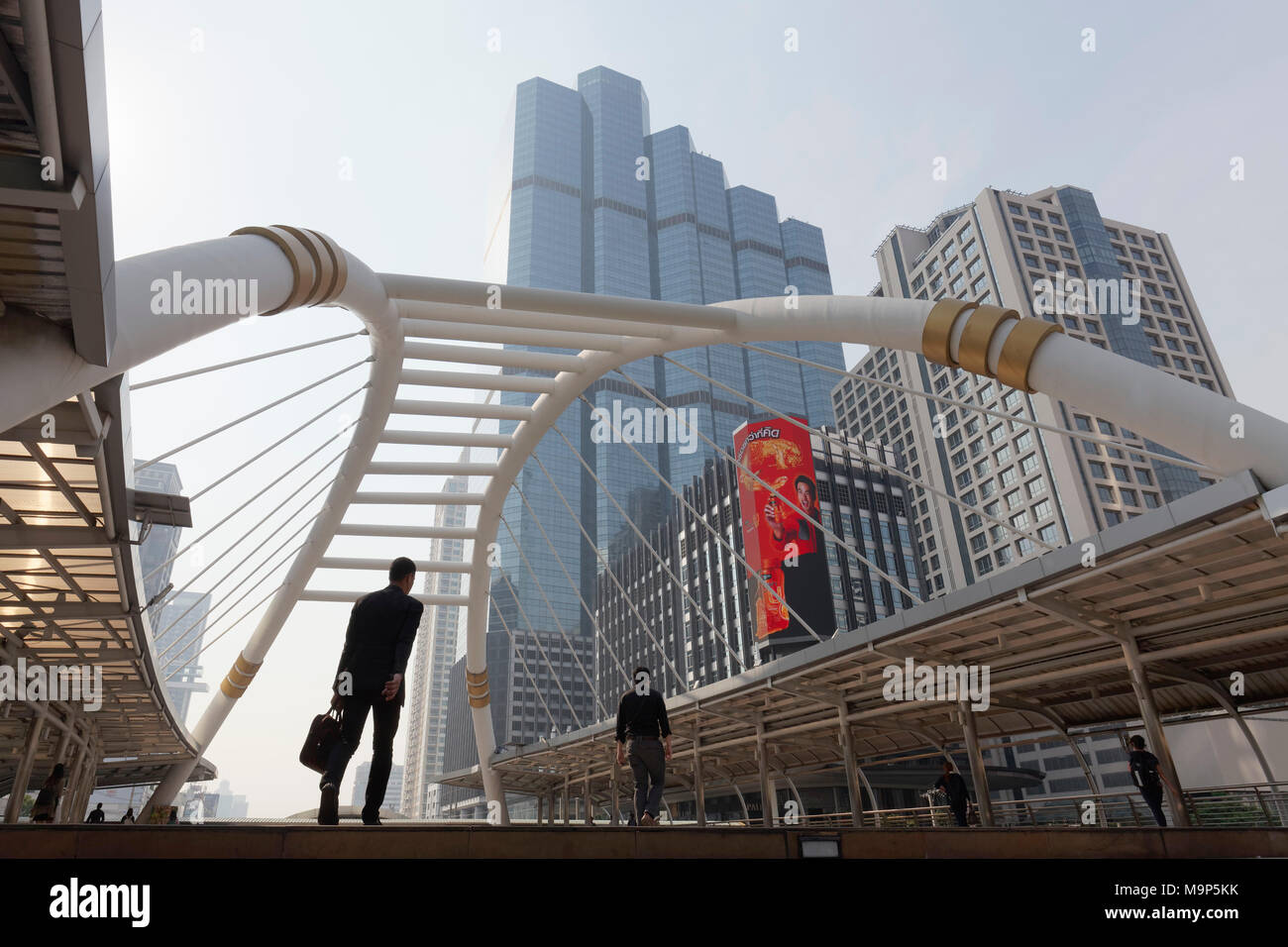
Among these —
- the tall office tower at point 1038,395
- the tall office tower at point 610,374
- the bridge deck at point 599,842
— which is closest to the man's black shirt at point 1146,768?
the bridge deck at point 599,842

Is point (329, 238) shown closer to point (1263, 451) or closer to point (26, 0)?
point (26, 0)

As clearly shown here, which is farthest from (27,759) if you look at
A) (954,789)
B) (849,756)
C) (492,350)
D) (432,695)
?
(432,695)

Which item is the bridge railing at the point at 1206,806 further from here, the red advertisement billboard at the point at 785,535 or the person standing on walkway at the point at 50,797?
the red advertisement billboard at the point at 785,535

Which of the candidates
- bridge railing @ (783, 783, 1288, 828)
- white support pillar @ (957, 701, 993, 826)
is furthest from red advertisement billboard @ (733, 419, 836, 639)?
white support pillar @ (957, 701, 993, 826)

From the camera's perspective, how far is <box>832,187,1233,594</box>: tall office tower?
68.9 meters

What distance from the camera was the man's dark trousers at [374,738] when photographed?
6051 millimetres

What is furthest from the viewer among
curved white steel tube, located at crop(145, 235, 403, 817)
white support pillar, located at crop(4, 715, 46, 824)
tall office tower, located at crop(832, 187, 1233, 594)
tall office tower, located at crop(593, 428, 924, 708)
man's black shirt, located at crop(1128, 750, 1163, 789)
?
tall office tower, located at crop(593, 428, 924, 708)

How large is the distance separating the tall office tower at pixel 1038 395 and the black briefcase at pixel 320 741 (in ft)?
228

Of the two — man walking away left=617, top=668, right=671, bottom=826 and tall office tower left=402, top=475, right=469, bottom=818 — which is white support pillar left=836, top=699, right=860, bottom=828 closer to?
man walking away left=617, top=668, right=671, bottom=826

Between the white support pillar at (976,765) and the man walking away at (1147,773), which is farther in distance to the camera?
the white support pillar at (976,765)

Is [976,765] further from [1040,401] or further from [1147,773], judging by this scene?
[1040,401]

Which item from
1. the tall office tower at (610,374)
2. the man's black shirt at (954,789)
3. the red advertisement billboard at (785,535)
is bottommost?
the man's black shirt at (954,789)

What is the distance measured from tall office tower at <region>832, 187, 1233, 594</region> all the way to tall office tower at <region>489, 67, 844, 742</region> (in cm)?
6133
